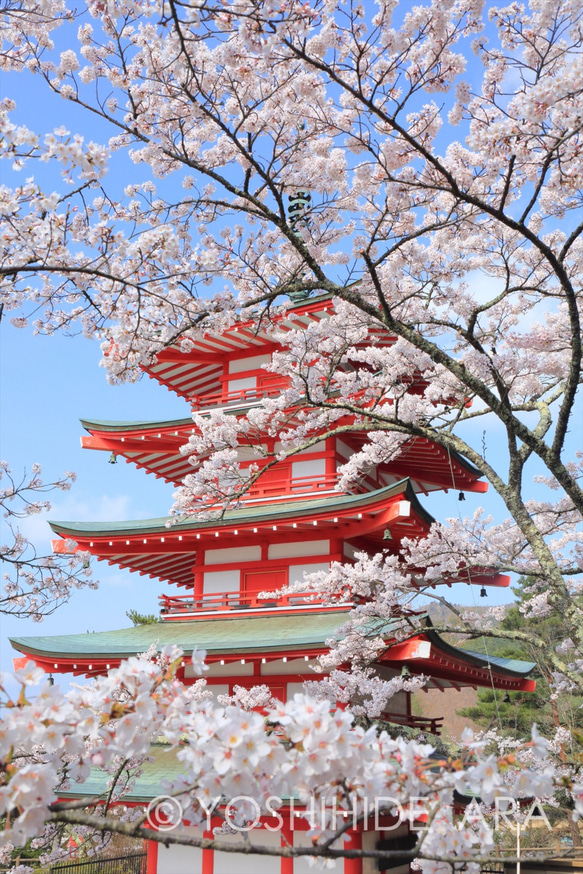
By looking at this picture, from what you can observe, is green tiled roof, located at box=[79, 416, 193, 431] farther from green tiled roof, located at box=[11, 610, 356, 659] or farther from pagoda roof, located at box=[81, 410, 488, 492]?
green tiled roof, located at box=[11, 610, 356, 659]

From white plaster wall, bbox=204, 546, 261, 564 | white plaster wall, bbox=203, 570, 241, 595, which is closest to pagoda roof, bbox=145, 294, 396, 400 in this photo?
white plaster wall, bbox=204, 546, 261, 564

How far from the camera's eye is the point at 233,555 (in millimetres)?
13523

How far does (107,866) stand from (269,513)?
896 centimetres

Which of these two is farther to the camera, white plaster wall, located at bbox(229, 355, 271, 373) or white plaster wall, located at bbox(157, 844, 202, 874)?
white plaster wall, located at bbox(229, 355, 271, 373)

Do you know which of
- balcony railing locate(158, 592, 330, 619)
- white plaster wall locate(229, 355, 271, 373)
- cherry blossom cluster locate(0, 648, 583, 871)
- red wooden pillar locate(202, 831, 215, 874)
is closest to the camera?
cherry blossom cluster locate(0, 648, 583, 871)

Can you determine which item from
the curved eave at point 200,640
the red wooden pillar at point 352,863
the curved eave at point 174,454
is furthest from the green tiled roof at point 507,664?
the red wooden pillar at point 352,863

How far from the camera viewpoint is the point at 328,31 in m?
5.43

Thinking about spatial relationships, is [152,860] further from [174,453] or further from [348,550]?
[174,453]

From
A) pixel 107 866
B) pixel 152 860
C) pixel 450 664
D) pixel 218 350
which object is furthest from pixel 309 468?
pixel 107 866

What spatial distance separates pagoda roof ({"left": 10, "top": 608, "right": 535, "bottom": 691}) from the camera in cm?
1059

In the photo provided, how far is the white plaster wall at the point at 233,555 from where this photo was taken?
1334 cm

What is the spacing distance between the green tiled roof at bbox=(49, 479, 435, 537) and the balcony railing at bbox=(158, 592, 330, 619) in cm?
139

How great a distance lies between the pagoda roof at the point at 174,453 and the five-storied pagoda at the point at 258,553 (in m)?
0.04

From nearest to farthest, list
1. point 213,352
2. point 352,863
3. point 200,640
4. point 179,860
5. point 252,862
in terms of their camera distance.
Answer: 1. point 352,863
2. point 252,862
3. point 179,860
4. point 200,640
5. point 213,352
